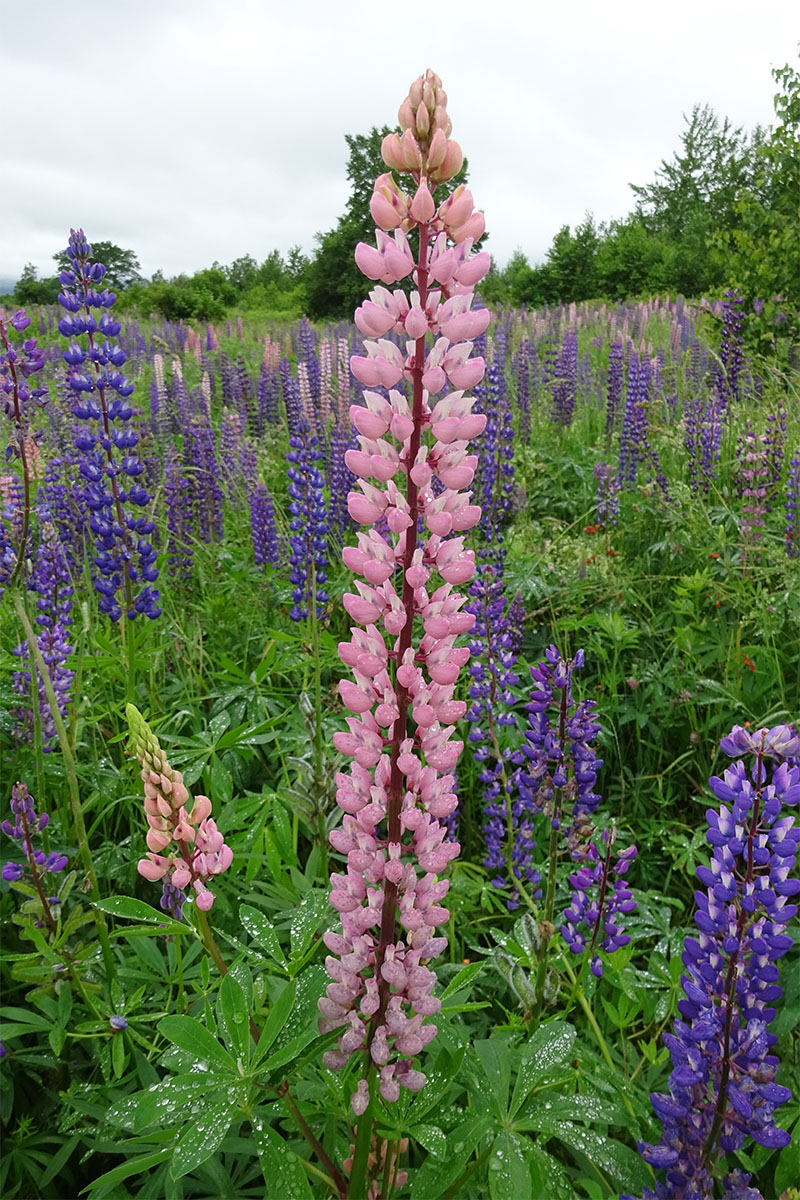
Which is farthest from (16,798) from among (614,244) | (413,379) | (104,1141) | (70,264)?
(614,244)

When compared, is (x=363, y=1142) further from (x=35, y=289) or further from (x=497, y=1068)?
(x=35, y=289)

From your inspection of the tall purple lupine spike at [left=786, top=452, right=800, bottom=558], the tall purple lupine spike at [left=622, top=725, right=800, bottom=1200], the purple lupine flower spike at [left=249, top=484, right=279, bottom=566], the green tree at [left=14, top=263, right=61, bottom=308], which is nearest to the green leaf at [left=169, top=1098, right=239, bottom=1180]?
the tall purple lupine spike at [left=622, top=725, right=800, bottom=1200]

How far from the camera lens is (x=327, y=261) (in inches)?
888

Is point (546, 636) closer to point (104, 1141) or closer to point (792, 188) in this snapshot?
point (104, 1141)

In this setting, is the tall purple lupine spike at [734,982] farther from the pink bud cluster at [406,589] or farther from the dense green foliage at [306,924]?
the pink bud cluster at [406,589]

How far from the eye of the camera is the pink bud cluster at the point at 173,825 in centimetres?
106

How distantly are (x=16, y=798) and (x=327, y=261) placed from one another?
2365cm

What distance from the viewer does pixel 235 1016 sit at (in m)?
1.10

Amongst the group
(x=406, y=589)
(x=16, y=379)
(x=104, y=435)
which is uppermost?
(x=16, y=379)

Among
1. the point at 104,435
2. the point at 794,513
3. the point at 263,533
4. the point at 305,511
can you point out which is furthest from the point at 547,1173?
the point at 794,513

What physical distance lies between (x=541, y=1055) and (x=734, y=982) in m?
0.35

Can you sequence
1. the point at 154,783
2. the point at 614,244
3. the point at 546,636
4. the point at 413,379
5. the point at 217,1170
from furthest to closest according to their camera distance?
the point at 614,244 → the point at 546,636 → the point at 217,1170 → the point at 154,783 → the point at 413,379

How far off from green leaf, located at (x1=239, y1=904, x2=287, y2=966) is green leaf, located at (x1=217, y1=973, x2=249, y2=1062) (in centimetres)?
15

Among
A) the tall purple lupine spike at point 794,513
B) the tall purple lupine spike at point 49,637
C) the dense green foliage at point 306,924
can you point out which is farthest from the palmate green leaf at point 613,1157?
the tall purple lupine spike at point 794,513
